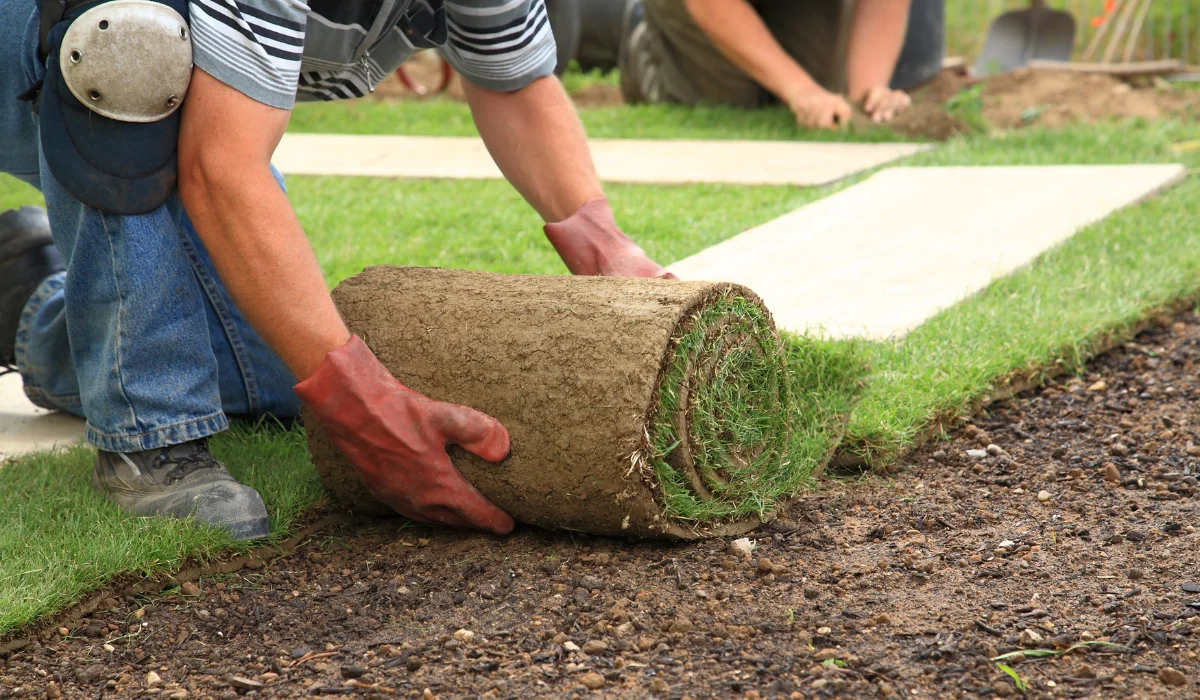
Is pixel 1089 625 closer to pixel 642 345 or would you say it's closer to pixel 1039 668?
pixel 1039 668

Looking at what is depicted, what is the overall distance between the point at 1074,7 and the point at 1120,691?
30.8 ft

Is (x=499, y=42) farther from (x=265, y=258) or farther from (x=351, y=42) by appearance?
(x=265, y=258)

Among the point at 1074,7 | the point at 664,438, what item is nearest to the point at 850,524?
the point at 664,438

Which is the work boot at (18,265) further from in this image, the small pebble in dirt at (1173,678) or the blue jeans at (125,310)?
the small pebble in dirt at (1173,678)

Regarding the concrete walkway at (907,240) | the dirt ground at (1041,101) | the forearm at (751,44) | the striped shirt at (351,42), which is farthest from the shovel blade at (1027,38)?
the striped shirt at (351,42)

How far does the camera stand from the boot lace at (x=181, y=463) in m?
2.22

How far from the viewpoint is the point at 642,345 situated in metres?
1.94

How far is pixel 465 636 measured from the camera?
1.79 metres

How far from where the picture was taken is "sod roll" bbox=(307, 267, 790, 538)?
1.96 metres

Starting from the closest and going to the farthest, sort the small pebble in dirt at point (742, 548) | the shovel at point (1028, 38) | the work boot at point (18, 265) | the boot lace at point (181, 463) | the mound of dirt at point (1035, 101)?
the small pebble in dirt at point (742, 548), the boot lace at point (181, 463), the work boot at point (18, 265), the mound of dirt at point (1035, 101), the shovel at point (1028, 38)

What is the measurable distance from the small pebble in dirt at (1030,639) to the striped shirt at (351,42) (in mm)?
1399

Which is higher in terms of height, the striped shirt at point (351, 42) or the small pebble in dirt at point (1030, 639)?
the striped shirt at point (351, 42)

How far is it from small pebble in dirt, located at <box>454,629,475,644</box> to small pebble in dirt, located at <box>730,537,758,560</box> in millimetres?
492

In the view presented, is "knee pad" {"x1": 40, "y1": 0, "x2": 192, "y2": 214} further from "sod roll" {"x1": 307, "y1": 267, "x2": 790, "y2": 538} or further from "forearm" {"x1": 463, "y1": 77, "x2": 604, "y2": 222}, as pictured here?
"forearm" {"x1": 463, "y1": 77, "x2": 604, "y2": 222}
